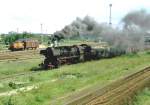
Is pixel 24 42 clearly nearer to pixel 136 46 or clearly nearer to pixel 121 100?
pixel 136 46

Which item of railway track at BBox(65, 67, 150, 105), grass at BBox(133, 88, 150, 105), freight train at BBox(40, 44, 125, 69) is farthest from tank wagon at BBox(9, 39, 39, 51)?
grass at BBox(133, 88, 150, 105)

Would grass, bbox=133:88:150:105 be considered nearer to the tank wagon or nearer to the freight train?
the freight train

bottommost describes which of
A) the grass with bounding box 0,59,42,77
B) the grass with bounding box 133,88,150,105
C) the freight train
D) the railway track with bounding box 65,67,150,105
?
the grass with bounding box 133,88,150,105

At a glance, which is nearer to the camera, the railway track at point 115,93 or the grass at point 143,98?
the railway track at point 115,93

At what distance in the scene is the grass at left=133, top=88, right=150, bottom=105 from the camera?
20.2 m

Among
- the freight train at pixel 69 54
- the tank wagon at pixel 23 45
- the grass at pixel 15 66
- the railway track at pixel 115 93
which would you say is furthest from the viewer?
the tank wagon at pixel 23 45

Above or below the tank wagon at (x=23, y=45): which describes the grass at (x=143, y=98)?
below

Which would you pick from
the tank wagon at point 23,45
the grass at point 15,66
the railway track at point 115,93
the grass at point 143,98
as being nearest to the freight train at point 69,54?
the grass at point 15,66

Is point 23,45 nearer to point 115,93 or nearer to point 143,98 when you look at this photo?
point 115,93

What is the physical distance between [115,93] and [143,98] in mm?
1560

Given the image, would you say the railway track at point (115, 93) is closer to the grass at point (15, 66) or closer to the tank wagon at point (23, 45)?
the grass at point (15, 66)

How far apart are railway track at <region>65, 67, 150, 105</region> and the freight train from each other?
12573 mm

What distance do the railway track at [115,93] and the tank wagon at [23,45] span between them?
4189 centimetres

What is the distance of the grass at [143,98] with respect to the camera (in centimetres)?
2019
